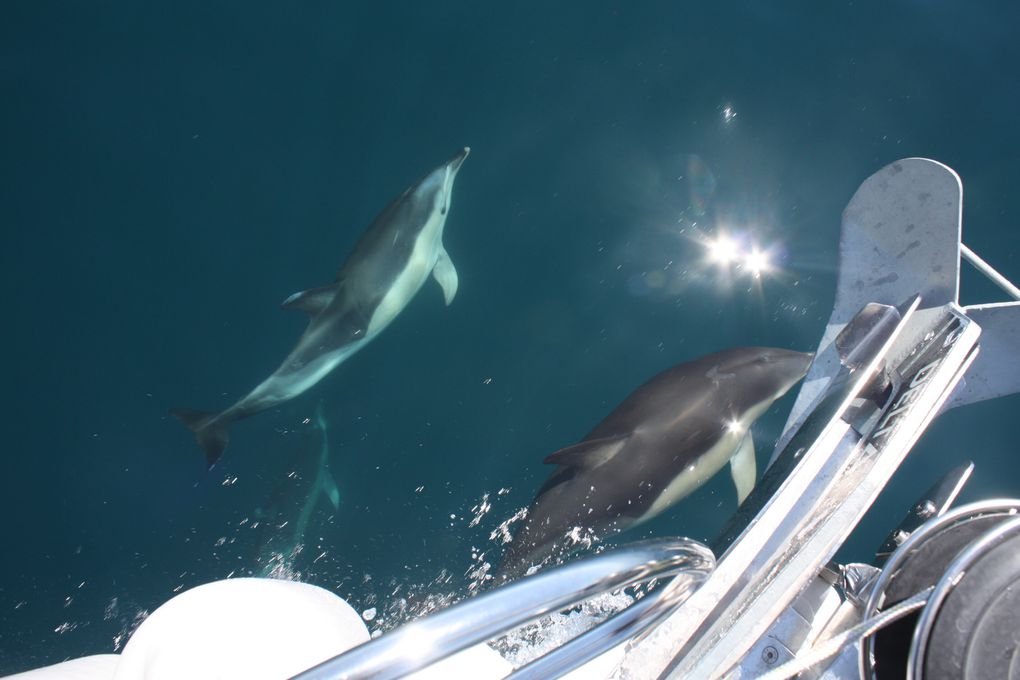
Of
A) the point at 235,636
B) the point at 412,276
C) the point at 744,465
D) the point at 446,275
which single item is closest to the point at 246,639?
the point at 235,636

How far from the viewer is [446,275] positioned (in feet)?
19.2

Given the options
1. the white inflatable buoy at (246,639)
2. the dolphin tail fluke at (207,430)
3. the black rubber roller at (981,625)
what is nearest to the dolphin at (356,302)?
the dolphin tail fluke at (207,430)

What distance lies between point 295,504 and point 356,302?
1.53m

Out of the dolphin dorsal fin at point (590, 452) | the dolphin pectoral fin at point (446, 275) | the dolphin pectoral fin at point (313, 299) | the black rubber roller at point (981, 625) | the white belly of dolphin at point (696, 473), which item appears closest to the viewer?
the black rubber roller at point (981, 625)

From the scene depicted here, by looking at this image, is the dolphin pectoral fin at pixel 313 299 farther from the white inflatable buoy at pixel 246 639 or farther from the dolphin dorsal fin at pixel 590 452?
the white inflatable buoy at pixel 246 639

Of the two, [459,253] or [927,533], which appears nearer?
[927,533]

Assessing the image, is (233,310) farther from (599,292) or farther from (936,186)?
(936,186)

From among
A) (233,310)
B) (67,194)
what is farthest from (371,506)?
(67,194)

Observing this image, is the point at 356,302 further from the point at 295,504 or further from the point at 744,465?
the point at 744,465

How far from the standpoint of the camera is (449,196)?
612 cm

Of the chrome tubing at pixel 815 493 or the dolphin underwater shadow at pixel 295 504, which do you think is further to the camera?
the dolphin underwater shadow at pixel 295 504

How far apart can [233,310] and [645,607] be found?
4783 millimetres

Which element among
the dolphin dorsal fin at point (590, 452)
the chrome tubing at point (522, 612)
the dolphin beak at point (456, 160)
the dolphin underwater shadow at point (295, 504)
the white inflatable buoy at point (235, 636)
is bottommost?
the dolphin underwater shadow at point (295, 504)

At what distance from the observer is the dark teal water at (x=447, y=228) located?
17.7 ft
